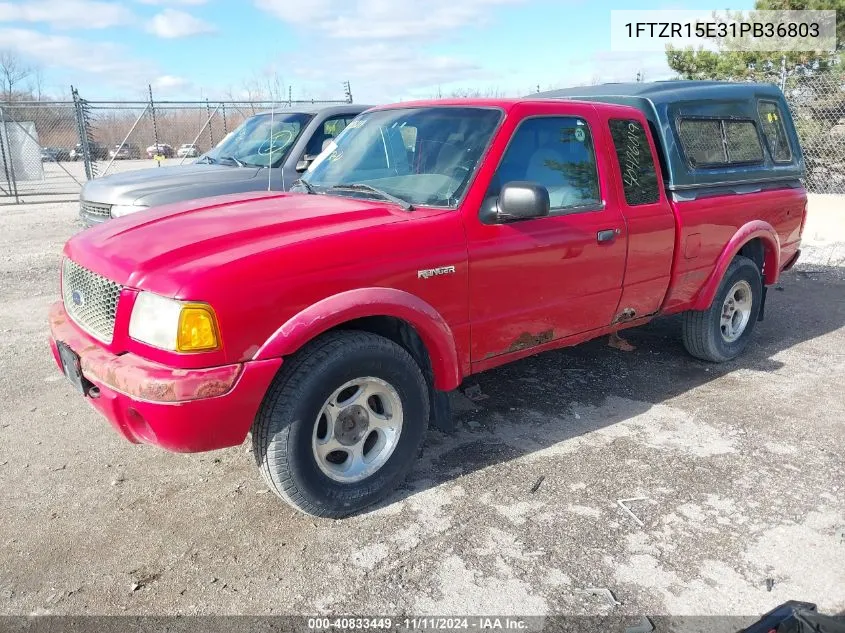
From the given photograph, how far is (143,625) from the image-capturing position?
101 inches

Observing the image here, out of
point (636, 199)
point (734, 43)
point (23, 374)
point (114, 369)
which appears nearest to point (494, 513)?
point (114, 369)

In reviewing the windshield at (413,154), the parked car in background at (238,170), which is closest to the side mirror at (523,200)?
the windshield at (413,154)

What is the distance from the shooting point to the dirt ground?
2.74m

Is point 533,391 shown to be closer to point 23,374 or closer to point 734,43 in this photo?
point 23,374

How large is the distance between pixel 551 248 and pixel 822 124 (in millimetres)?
10468

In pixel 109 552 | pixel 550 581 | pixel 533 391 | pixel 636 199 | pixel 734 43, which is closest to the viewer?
pixel 550 581

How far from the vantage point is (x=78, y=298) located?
11.0 ft

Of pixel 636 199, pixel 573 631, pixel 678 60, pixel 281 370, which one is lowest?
pixel 573 631

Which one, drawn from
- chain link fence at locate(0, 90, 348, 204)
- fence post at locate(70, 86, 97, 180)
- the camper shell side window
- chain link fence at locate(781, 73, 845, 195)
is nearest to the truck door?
the camper shell side window

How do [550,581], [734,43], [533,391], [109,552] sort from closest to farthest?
1. [550,581]
2. [109,552]
3. [533,391]
4. [734,43]

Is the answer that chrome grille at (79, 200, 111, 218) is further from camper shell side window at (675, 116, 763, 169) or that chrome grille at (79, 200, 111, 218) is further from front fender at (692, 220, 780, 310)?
front fender at (692, 220, 780, 310)

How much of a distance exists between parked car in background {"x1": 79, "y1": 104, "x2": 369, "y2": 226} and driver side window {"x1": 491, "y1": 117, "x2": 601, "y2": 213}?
3729mm

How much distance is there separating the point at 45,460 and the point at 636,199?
12.6ft

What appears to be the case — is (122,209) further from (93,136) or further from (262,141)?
(93,136)
